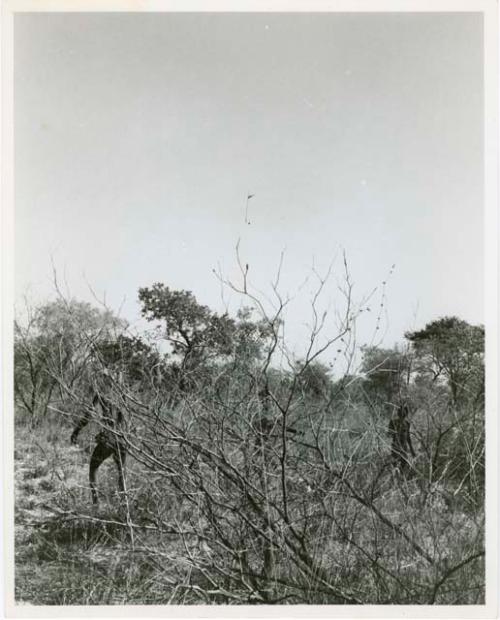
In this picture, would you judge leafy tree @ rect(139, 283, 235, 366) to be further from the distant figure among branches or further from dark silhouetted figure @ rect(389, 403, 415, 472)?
dark silhouetted figure @ rect(389, 403, 415, 472)

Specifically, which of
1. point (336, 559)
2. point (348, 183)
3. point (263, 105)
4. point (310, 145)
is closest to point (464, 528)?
point (336, 559)

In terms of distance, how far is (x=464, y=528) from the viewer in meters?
3.23

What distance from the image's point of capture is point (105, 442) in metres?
3.32

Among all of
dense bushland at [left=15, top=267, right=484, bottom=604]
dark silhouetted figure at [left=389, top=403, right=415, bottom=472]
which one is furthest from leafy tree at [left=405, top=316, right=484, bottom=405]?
dark silhouetted figure at [left=389, top=403, right=415, bottom=472]

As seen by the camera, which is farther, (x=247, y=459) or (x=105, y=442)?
(x=105, y=442)

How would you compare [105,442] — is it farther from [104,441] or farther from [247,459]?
[247,459]

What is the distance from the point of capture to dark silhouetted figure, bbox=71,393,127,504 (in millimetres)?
3291

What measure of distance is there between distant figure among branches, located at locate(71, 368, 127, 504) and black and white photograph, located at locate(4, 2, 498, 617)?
0.02 metres

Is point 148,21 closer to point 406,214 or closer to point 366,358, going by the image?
point 406,214

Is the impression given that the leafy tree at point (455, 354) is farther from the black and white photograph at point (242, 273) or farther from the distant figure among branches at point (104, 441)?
the distant figure among branches at point (104, 441)

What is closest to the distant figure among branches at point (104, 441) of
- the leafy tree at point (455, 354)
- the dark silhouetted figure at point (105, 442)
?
the dark silhouetted figure at point (105, 442)

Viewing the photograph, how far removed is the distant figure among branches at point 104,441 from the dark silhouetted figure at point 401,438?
1.44 meters

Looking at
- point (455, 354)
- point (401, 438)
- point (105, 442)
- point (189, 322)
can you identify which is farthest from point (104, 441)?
point (455, 354)

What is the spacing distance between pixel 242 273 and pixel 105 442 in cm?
117
